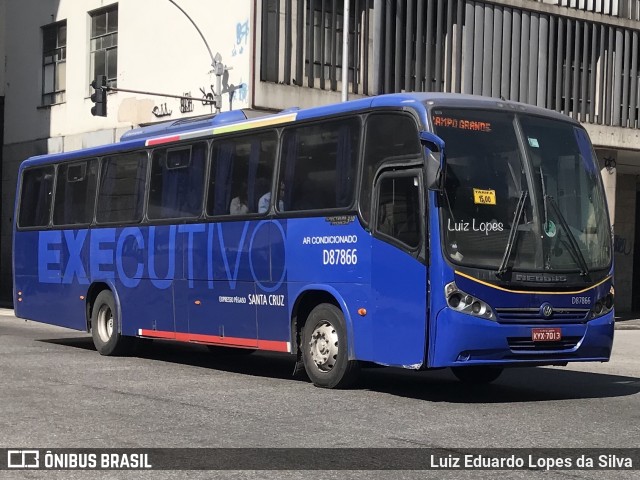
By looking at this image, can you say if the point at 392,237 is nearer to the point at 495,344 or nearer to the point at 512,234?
the point at 512,234

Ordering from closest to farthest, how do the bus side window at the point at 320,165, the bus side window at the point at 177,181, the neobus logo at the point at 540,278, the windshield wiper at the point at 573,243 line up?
the neobus logo at the point at 540,278 → the windshield wiper at the point at 573,243 → the bus side window at the point at 320,165 → the bus side window at the point at 177,181

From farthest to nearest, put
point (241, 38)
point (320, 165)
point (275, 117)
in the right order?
point (241, 38)
point (275, 117)
point (320, 165)

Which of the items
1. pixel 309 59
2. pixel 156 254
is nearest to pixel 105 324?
pixel 156 254

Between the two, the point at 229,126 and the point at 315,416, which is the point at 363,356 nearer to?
the point at 315,416

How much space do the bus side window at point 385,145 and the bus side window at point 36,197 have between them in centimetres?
839

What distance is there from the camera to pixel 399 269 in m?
12.0

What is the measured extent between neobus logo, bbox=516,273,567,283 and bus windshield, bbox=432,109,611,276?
0.07 meters

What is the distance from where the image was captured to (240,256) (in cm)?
1455

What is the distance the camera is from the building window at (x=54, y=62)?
4028 cm

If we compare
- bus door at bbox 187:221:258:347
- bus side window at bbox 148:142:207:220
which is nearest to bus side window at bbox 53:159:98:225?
bus side window at bbox 148:142:207:220

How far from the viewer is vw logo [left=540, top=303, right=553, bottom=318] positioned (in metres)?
11.9

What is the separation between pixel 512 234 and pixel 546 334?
1085 millimetres

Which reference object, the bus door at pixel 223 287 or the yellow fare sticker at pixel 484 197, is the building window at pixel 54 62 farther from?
the yellow fare sticker at pixel 484 197

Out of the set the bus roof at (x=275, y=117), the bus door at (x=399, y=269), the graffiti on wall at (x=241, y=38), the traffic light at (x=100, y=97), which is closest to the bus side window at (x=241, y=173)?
the bus roof at (x=275, y=117)
